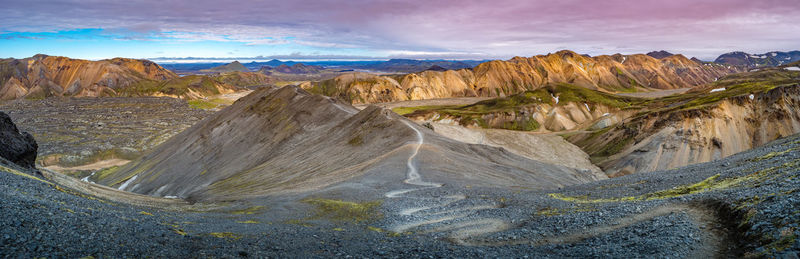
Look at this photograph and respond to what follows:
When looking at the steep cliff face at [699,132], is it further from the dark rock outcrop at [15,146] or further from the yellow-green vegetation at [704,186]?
the dark rock outcrop at [15,146]

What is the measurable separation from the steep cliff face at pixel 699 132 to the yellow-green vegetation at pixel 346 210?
7576 cm

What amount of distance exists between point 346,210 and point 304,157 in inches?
1353

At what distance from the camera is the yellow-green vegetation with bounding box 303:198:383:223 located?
29781mm

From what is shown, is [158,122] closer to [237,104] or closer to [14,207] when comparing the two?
[237,104]

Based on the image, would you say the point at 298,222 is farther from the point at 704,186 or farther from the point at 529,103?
the point at 529,103

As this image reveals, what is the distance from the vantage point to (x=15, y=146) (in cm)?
4253

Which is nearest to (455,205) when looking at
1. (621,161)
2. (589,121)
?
(621,161)

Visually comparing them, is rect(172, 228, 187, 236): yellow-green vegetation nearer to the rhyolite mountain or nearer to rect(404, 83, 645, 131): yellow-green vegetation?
the rhyolite mountain

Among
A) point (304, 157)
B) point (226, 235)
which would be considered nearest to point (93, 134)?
point (304, 157)

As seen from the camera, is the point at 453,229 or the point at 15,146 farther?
the point at 15,146

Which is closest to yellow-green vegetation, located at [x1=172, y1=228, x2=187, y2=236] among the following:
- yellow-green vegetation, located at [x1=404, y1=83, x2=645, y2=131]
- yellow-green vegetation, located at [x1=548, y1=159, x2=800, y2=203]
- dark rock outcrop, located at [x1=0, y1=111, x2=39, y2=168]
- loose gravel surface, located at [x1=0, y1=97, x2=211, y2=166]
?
yellow-green vegetation, located at [x1=548, y1=159, x2=800, y2=203]

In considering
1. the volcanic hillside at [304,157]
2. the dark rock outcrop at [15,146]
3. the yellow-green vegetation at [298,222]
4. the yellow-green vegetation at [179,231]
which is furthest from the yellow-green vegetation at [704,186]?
the dark rock outcrop at [15,146]

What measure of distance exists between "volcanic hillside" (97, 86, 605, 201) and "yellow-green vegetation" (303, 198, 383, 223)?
605 centimetres

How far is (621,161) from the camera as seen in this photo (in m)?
95.2
